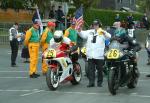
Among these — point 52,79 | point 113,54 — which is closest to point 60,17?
point 52,79

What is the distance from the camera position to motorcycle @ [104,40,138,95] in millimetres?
14398

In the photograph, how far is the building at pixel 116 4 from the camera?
3155 inches

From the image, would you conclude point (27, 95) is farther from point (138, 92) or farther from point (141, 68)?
point (141, 68)

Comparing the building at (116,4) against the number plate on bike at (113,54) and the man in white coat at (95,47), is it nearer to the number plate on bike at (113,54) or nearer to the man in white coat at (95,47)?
the man in white coat at (95,47)

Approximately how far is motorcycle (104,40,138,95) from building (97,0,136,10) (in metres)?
60.1

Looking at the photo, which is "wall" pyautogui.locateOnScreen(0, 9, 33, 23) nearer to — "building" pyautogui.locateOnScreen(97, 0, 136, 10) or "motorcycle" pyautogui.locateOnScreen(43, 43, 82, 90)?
Result: "building" pyautogui.locateOnScreen(97, 0, 136, 10)

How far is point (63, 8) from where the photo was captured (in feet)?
130

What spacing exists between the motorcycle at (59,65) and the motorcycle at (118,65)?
1.47m

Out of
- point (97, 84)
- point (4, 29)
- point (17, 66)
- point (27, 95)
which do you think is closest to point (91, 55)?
point (97, 84)

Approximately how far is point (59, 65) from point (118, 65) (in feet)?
6.40

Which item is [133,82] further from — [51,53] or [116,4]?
[116,4]

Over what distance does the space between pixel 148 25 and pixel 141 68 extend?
19.8 m

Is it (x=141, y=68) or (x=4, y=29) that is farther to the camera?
(x=4, y=29)

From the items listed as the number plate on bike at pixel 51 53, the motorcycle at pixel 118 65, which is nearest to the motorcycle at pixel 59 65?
the number plate on bike at pixel 51 53
